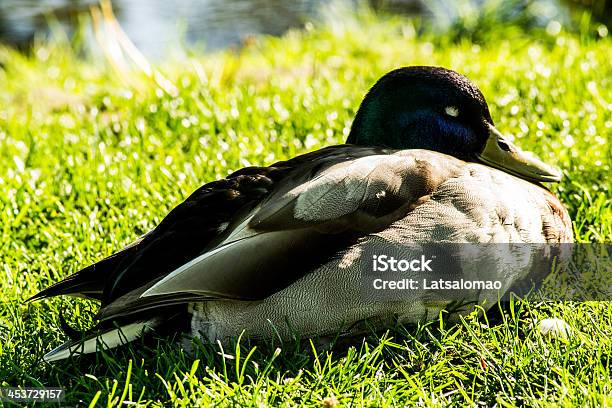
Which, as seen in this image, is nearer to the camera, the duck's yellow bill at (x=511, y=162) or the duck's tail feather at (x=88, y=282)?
the duck's tail feather at (x=88, y=282)

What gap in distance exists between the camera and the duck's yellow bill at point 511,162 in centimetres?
345

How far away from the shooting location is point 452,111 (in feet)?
11.2

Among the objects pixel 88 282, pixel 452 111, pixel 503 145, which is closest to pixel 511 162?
pixel 503 145

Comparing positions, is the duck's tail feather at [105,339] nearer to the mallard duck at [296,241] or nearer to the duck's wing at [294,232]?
the mallard duck at [296,241]

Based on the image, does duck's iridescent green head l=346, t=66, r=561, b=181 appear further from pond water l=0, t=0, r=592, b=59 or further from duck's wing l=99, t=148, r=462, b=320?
pond water l=0, t=0, r=592, b=59

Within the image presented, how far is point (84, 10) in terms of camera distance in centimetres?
1010

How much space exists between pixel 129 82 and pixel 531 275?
3485mm

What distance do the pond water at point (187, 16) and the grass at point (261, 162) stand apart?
5.39 ft

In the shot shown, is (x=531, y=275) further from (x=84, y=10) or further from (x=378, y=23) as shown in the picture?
(x=84, y=10)

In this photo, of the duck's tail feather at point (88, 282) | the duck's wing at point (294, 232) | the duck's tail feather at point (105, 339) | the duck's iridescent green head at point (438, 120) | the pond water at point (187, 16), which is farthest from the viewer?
the pond water at point (187, 16)

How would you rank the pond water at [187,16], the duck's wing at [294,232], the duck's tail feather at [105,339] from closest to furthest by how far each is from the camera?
the duck's wing at [294,232] → the duck's tail feather at [105,339] → the pond water at [187,16]

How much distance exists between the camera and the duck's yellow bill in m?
3.45

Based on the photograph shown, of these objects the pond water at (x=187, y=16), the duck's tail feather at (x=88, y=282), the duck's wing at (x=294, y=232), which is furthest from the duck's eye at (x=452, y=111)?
the pond water at (x=187, y=16)

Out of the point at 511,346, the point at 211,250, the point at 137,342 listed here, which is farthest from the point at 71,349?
the point at 511,346
